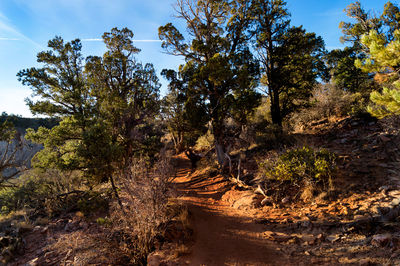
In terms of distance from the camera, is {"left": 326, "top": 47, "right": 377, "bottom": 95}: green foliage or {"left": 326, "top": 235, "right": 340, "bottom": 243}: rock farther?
{"left": 326, "top": 47, "right": 377, "bottom": 95}: green foliage

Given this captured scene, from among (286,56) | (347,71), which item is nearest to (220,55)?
(286,56)

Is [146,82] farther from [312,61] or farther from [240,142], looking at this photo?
[312,61]

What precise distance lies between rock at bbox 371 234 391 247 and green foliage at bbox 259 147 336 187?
7.89ft

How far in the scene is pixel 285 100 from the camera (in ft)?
43.0

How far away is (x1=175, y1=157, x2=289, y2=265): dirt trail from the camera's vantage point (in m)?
4.42

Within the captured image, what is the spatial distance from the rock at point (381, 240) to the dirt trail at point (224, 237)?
181 cm

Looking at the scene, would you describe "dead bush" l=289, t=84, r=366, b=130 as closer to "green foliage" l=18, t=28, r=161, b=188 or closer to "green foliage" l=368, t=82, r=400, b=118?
"green foliage" l=368, t=82, r=400, b=118

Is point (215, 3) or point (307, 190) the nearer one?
point (307, 190)

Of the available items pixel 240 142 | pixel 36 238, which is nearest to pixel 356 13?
pixel 240 142

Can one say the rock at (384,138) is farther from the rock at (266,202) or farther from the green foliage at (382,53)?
the rock at (266,202)

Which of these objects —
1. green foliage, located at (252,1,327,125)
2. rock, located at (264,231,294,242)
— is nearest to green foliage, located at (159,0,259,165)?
green foliage, located at (252,1,327,125)

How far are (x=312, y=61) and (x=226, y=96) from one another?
20.7 ft

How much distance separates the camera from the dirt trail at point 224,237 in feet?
14.5

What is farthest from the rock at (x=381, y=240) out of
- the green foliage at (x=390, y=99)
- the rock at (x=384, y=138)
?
the rock at (x=384, y=138)
